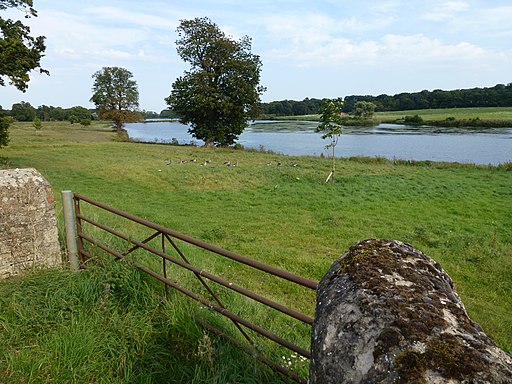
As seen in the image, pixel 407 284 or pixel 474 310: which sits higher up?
pixel 407 284

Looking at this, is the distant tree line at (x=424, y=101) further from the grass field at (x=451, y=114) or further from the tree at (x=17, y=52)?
the tree at (x=17, y=52)

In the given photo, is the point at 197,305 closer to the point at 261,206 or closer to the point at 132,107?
the point at 261,206

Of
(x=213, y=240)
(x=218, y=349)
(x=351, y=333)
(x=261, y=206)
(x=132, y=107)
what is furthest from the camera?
(x=132, y=107)

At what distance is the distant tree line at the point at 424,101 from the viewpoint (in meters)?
100

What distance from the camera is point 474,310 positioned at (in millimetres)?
6680

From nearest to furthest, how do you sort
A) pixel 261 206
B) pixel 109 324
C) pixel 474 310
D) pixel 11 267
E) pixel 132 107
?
pixel 109 324 → pixel 11 267 → pixel 474 310 → pixel 261 206 → pixel 132 107

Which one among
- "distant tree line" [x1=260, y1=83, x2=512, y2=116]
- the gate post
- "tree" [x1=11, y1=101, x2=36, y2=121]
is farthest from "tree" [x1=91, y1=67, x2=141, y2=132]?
the gate post

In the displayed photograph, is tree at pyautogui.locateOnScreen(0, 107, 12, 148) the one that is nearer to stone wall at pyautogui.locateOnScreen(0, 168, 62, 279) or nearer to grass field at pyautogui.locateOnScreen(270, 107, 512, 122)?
stone wall at pyautogui.locateOnScreen(0, 168, 62, 279)

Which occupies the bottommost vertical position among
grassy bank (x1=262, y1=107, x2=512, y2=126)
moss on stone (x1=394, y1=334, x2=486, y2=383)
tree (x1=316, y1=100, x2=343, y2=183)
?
moss on stone (x1=394, y1=334, x2=486, y2=383)

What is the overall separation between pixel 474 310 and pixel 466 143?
47.4m

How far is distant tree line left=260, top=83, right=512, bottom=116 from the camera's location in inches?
3947

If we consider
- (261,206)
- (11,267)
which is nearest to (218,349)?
(11,267)

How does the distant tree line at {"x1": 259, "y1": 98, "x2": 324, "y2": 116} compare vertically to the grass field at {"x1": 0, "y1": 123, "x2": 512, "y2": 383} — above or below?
above

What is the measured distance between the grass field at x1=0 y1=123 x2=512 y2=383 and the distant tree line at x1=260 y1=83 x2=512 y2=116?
241 feet
